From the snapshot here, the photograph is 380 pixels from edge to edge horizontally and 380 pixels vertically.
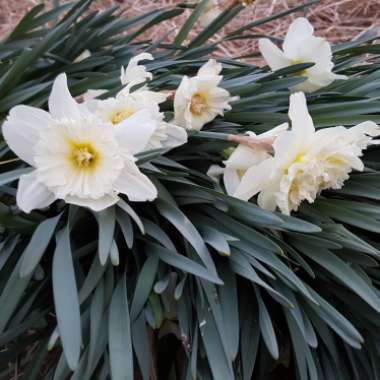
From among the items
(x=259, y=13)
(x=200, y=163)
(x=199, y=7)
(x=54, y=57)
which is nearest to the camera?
(x=200, y=163)

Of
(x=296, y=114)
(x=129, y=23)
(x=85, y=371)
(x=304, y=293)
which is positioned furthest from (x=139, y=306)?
(x=129, y=23)

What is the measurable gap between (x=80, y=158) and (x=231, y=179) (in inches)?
8.2

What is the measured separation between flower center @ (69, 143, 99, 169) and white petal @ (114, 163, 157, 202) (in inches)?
1.7

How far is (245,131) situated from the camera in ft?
3.16

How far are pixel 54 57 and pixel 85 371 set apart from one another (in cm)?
62

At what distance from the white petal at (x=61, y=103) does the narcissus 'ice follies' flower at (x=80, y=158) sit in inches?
1.0

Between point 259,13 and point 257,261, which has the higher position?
point 257,261

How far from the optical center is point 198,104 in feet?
2.96

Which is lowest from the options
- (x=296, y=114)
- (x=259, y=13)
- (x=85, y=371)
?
(x=259, y=13)

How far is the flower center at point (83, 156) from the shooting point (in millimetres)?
778

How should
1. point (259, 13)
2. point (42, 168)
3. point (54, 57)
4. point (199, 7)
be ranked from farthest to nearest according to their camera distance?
point (259, 13) < point (199, 7) < point (54, 57) < point (42, 168)

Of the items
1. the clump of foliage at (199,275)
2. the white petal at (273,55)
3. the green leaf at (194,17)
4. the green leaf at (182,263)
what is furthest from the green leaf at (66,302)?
the green leaf at (194,17)

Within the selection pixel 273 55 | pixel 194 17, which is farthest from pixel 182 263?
pixel 194 17

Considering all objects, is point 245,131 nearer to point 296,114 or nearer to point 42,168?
point 296,114
